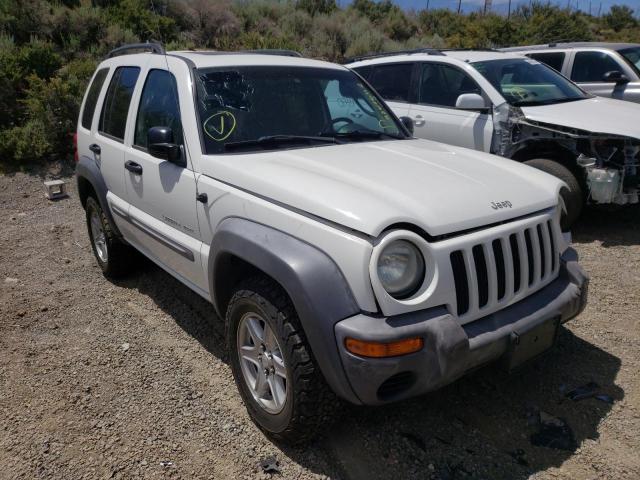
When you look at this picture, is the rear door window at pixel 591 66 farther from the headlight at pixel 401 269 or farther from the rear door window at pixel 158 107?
the headlight at pixel 401 269

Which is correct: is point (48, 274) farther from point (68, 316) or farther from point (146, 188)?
point (146, 188)

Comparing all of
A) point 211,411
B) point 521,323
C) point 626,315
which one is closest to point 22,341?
point 211,411

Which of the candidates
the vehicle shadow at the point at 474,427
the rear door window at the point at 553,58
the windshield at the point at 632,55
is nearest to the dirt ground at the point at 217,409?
the vehicle shadow at the point at 474,427

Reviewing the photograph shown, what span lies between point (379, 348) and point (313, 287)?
363mm

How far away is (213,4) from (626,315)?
49.9ft

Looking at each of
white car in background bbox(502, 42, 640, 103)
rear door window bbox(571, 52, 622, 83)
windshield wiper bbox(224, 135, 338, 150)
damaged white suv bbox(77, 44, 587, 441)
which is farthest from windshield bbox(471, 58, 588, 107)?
windshield wiper bbox(224, 135, 338, 150)

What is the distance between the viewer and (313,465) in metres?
2.70

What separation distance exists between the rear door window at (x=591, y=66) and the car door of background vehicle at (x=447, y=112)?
3140 millimetres

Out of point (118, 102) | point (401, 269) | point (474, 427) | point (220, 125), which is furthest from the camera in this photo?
point (118, 102)

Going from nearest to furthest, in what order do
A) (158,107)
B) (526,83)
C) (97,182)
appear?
(158,107) → (97,182) → (526,83)

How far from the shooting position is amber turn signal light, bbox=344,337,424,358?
219 cm

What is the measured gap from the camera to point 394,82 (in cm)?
702

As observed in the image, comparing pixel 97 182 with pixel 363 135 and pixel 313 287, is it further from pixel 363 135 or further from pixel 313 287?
pixel 313 287

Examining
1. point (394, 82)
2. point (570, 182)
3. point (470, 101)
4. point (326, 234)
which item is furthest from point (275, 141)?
point (394, 82)
